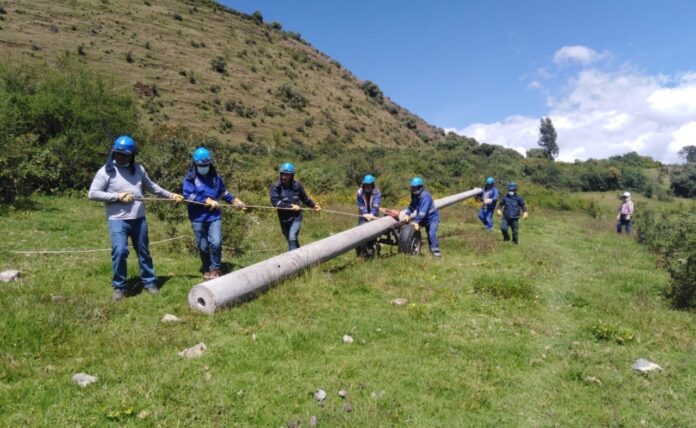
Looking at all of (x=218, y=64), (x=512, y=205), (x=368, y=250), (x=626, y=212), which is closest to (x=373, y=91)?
(x=218, y=64)

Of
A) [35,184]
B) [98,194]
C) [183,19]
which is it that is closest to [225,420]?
[98,194]

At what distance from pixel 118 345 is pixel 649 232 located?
1921 cm

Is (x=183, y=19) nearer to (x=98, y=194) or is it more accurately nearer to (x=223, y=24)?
(x=223, y=24)

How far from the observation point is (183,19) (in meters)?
70.1

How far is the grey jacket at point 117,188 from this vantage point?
618 cm

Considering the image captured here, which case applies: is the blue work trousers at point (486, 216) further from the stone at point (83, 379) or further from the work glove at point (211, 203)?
the stone at point (83, 379)

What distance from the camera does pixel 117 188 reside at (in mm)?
A: 6383

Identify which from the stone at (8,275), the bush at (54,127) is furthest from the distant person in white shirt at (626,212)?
the bush at (54,127)

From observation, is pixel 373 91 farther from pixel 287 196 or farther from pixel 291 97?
pixel 287 196

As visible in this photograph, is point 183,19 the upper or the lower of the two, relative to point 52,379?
upper

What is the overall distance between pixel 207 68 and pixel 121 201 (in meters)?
58.6

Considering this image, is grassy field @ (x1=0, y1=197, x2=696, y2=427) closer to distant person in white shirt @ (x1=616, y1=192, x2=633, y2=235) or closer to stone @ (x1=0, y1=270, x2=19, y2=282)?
stone @ (x1=0, y1=270, x2=19, y2=282)

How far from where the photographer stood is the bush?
1479 centimetres

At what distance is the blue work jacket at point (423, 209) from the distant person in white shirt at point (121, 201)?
250 inches
